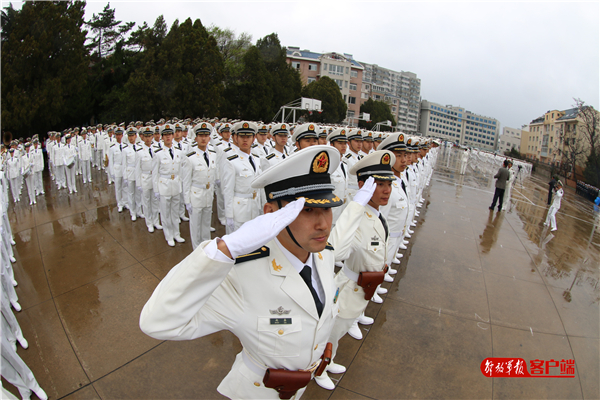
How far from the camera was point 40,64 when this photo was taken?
17.8m

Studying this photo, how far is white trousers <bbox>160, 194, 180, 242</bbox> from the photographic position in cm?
652

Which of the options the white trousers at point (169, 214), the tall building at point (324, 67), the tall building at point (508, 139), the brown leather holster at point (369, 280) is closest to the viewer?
the brown leather holster at point (369, 280)

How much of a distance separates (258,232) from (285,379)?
0.92m

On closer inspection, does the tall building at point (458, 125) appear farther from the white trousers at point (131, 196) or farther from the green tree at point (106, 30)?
the white trousers at point (131, 196)

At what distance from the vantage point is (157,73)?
24.0 metres

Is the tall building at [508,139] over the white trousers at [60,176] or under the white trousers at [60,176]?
over

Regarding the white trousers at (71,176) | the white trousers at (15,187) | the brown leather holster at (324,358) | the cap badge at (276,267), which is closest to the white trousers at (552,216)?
the brown leather holster at (324,358)

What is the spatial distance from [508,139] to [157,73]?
475ft

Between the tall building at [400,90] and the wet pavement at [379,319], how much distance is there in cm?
11475

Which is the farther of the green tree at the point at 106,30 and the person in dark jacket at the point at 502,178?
the green tree at the point at 106,30

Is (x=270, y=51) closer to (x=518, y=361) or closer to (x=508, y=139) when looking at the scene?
(x=518, y=361)

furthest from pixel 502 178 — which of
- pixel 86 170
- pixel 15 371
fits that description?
pixel 86 170

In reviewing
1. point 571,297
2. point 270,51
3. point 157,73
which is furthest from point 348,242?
point 270,51

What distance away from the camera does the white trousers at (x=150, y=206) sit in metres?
7.24
